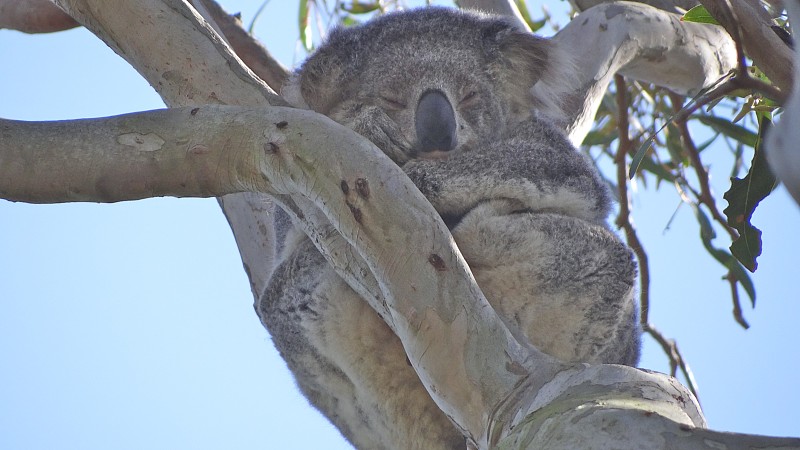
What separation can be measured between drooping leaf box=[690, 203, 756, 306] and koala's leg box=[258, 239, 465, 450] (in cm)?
197

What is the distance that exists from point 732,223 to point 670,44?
5.47ft

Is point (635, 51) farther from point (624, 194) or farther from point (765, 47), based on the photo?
point (765, 47)

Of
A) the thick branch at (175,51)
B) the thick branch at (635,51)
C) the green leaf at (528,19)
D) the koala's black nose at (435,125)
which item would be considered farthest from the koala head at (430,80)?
the green leaf at (528,19)

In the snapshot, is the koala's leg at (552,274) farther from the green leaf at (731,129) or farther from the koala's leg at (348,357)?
the green leaf at (731,129)

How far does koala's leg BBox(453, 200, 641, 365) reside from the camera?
2.18 metres

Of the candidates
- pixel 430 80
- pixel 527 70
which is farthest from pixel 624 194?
pixel 430 80

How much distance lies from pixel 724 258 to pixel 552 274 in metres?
2.32

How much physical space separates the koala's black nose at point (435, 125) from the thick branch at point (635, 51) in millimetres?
815

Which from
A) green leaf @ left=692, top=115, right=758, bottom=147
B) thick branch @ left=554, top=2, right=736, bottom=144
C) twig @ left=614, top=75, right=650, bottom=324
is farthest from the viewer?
green leaf @ left=692, top=115, right=758, bottom=147

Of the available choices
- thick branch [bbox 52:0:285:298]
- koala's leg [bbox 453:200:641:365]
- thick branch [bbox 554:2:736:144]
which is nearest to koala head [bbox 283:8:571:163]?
thick branch [bbox 554:2:736:144]

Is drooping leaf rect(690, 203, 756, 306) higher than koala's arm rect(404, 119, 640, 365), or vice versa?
koala's arm rect(404, 119, 640, 365)

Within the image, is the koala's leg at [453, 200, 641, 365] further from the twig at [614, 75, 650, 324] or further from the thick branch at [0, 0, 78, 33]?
the thick branch at [0, 0, 78, 33]

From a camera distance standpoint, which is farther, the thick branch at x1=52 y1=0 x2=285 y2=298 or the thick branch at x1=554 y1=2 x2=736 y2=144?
the thick branch at x1=554 y1=2 x2=736 y2=144

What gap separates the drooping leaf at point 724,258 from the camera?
13.1 feet
